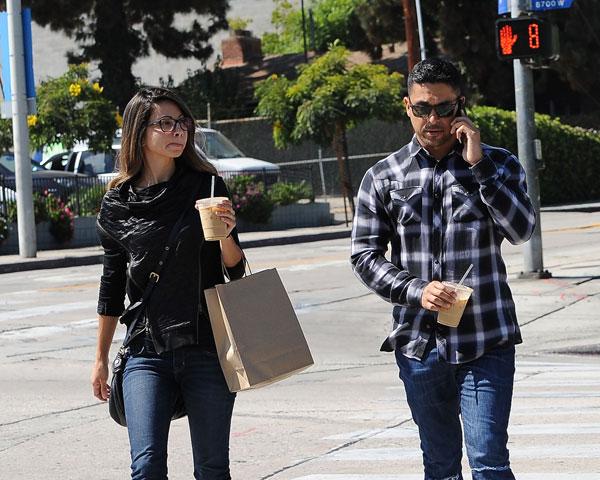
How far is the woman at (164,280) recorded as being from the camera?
4.58 meters

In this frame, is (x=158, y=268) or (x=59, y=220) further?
(x=59, y=220)

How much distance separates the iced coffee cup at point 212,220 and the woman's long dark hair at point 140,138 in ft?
1.44

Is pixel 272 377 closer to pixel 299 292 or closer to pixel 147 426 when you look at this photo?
Answer: pixel 147 426

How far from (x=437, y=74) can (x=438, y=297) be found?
81 cm

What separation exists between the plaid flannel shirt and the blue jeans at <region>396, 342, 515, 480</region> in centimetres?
6

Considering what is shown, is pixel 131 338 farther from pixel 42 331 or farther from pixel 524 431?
pixel 42 331

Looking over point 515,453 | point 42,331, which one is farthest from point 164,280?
point 42,331

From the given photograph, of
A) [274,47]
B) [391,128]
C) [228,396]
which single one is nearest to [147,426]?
[228,396]

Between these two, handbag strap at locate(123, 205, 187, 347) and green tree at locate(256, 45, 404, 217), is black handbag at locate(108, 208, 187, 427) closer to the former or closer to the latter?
handbag strap at locate(123, 205, 187, 347)

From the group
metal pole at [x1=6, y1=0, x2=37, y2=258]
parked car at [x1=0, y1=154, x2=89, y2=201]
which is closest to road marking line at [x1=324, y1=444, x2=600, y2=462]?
metal pole at [x1=6, y1=0, x2=37, y2=258]

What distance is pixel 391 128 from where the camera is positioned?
130 feet

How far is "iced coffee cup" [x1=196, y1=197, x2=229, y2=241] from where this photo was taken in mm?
4441

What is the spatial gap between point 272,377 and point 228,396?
0.65ft

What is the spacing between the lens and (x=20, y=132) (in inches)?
903
